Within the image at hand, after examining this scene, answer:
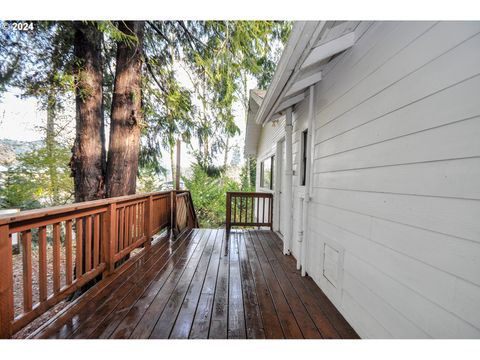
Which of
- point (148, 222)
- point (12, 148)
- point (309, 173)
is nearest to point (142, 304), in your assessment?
point (148, 222)

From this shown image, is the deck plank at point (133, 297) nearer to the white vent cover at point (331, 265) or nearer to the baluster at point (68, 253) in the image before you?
the baluster at point (68, 253)

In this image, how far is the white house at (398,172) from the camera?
91 centimetres

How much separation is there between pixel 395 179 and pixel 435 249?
1.43 ft

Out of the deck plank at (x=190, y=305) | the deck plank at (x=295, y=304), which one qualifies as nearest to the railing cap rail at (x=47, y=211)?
the deck plank at (x=190, y=305)

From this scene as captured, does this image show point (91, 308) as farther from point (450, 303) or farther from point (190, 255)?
point (450, 303)

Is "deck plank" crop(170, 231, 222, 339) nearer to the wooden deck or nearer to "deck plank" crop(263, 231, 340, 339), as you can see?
the wooden deck

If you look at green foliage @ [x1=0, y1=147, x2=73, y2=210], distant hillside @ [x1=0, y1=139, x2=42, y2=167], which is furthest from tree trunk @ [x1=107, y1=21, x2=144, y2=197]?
distant hillside @ [x1=0, y1=139, x2=42, y2=167]

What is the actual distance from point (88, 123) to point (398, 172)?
388cm

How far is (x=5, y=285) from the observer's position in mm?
1254

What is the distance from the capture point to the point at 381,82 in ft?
4.63

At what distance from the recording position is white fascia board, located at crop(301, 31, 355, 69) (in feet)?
5.74

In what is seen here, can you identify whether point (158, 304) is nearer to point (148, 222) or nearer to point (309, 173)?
point (148, 222)

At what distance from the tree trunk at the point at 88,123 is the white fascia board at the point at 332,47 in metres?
3.09

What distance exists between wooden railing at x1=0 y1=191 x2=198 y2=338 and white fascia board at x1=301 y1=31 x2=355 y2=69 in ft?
8.07
